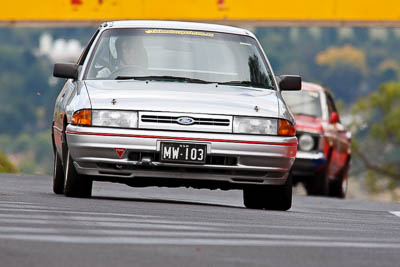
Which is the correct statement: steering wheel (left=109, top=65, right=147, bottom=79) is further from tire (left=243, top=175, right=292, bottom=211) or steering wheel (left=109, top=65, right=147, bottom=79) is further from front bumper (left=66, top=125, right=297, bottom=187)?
tire (left=243, top=175, right=292, bottom=211)

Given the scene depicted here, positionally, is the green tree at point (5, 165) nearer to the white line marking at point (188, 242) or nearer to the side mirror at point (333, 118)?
the side mirror at point (333, 118)

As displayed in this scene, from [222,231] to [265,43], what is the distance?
496 ft

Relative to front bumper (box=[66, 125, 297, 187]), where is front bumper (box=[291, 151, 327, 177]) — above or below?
below

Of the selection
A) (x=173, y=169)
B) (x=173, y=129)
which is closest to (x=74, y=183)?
(x=173, y=169)

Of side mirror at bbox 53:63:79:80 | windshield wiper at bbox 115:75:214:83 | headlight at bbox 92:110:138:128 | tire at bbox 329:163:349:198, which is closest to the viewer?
headlight at bbox 92:110:138:128

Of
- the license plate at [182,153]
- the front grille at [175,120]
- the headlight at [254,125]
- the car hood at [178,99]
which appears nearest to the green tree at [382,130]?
the car hood at [178,99]

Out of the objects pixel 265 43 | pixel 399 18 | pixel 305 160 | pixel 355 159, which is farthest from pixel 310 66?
pixel 305 160

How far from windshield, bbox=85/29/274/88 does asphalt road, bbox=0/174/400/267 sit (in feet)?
4.66

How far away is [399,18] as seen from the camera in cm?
3014

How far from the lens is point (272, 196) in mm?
11805

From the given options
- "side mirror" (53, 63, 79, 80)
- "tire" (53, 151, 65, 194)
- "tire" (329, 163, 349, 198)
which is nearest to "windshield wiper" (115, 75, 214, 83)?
"side mirror" (53, 63, 79, 80)

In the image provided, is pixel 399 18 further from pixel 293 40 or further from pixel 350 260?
pixel 293 40

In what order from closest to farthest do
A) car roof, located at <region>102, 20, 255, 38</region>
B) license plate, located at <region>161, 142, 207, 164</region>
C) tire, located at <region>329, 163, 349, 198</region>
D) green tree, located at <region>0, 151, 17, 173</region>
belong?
license plate, located at <region>161, 142, 207, 164</region>
car roof, located at <region>102, 20, 255, 38</region>
green tree, located at <region>0, 151, 17, 173</region>
tire, located at <region>329, 163, 349, 198</region>

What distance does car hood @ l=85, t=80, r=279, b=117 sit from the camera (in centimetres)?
1099
